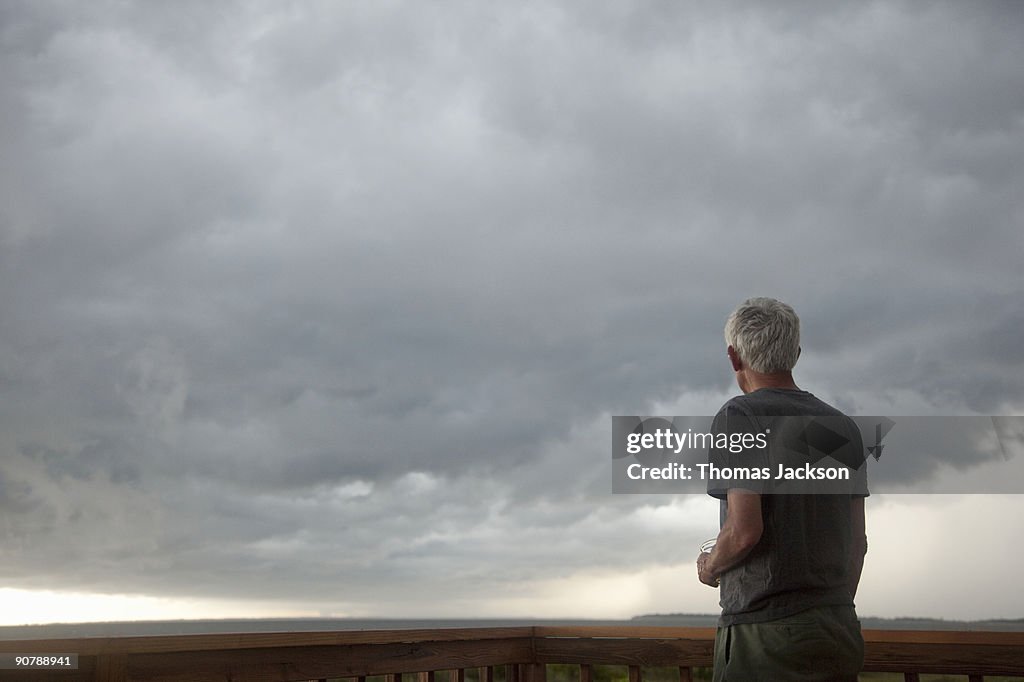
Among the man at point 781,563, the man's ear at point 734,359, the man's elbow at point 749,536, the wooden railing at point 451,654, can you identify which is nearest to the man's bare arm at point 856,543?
the man at point 781,563

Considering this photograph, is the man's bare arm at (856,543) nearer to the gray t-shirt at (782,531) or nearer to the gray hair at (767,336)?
the gray t-shirt at (782,531)

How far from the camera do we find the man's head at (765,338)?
1.78 metres

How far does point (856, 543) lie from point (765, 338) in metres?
0.45

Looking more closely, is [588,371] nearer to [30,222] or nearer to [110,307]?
[110,307]

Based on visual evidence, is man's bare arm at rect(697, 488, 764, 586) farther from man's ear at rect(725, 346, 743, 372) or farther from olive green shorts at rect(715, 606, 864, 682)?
man's ear at rect(725, 346, 743, 372)

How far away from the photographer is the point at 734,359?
1835mm

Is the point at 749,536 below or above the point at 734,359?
below

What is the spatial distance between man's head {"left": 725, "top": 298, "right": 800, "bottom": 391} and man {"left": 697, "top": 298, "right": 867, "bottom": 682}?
0.08m

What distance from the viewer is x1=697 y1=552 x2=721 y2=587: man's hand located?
1.71m

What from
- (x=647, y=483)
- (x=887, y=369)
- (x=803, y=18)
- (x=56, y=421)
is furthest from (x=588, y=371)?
(x=647, y=483)

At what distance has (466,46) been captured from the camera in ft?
46.4

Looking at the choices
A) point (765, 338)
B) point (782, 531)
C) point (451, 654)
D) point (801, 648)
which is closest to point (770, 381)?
point (765, 338)

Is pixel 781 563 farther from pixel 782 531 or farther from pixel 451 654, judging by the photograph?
A: pixel 451 654

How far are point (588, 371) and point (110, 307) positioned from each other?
11161mm
